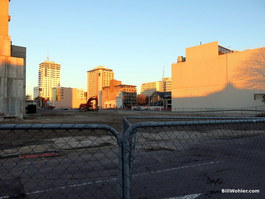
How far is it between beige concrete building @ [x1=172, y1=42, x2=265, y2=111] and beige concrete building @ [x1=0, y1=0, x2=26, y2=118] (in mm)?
47374

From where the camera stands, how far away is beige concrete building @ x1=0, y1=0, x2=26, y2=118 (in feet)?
98.5

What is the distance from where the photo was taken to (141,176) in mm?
5156

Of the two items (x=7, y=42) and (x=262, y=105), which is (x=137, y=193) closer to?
(x=7, y=42)

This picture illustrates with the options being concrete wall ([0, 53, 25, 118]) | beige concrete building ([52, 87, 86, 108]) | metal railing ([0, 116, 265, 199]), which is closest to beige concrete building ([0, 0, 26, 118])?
concrete wall ([0, 53, 25, 118])

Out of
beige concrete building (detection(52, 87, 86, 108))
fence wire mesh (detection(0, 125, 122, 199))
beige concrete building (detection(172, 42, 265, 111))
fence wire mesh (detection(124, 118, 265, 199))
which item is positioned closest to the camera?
fence wire mesh (detection(124, 118, 265, 199))

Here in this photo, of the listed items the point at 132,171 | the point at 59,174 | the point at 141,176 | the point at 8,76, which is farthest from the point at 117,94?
the point at 132,171

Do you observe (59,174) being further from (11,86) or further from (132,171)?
(11,86)

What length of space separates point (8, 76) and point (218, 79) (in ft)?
165

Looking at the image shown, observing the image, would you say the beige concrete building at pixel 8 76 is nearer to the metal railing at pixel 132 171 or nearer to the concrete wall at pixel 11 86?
the concrete wall at pixel 11 86

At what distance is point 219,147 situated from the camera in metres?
8.91

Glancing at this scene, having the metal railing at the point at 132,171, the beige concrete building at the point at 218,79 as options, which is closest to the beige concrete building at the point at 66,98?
the beige concrete building at the point at 218,79

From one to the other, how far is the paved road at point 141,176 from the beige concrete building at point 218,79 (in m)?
50.5

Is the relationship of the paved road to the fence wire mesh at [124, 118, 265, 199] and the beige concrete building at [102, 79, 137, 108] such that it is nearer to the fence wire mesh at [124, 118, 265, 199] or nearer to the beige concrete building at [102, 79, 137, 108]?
the fence wire mesh at [124, 118, 265, 199]

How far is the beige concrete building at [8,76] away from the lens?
30.0m
